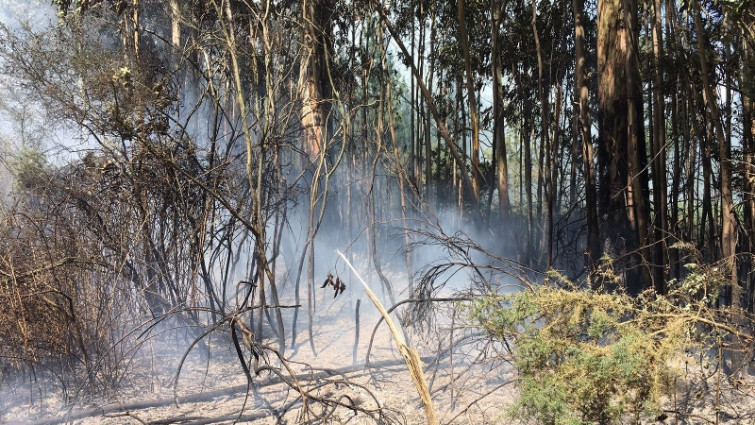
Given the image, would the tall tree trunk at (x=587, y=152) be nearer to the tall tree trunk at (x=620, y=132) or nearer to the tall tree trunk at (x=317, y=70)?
the tall tree trunk at (x=620, y=132)

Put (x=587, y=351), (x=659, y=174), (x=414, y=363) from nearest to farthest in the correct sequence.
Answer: (x=414, y=363) < (x=587, y=351) < (x=659, y=174)

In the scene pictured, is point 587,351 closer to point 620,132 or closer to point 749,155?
point 749,155

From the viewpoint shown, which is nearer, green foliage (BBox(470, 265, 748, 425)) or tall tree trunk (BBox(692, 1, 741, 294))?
green foliage (BBox(470, 265, 748, 425))

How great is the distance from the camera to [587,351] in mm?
3963

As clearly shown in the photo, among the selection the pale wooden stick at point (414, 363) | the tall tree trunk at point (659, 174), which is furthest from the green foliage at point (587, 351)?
the tall tree trunk at point (659, 174)

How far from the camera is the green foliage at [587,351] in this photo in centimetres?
381

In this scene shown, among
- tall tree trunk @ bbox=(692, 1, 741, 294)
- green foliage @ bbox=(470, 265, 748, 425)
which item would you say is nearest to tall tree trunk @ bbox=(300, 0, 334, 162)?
tall tree trunk @ bbox=(692, 1, 741, 294)

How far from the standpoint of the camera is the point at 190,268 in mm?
7098

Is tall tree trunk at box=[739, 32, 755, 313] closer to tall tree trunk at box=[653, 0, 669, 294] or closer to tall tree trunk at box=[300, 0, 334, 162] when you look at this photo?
tall tree trunk at box=[653, 0, 669, 294]

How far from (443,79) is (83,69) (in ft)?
28.2

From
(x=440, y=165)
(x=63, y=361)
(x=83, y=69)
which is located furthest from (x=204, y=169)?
(x=440, y=165)

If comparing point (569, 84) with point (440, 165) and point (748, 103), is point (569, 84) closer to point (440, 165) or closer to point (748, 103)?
point (440, 165)

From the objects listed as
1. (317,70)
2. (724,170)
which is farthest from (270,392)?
(317,70)

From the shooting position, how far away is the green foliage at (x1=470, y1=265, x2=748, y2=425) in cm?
381
